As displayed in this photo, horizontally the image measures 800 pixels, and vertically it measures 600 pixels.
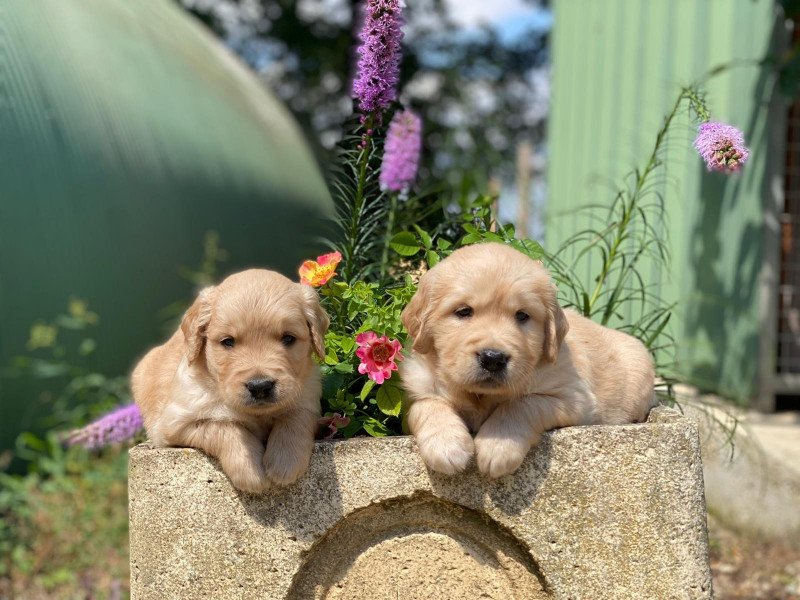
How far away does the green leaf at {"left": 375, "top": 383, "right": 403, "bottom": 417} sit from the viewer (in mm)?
3312

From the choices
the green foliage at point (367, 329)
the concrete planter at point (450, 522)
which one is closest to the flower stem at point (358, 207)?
the green foliage at point (367, 329)

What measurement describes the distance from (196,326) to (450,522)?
3.59 ft

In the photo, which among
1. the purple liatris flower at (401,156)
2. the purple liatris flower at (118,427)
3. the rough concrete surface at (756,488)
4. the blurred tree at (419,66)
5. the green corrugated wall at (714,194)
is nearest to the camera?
the purple liatris flower at (118,427)

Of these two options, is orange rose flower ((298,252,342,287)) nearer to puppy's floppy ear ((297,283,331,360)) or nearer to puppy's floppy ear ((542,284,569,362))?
puppy's floppy ear ((297,283,331,360))

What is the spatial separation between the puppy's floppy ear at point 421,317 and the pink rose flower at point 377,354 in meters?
0.13

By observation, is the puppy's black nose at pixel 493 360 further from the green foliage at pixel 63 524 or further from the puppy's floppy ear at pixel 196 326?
the green foliage at pixel 63 524

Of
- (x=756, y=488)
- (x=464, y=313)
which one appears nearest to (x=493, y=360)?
(x=464, y=313)

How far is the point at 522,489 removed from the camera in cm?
304

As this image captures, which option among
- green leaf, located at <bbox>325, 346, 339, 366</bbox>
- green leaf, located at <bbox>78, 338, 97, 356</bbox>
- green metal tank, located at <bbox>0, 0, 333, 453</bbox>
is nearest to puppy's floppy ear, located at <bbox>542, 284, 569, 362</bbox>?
green leaf, located at <bbox>325, 346, 339, 366</bbox>

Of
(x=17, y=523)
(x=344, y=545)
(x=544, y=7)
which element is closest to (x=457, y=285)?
(x=344, y=545)

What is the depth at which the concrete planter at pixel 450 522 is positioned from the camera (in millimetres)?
3051

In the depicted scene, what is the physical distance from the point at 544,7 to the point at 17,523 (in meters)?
21.8

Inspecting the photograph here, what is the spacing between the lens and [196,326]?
3074mm

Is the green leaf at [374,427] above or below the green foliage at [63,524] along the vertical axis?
above
